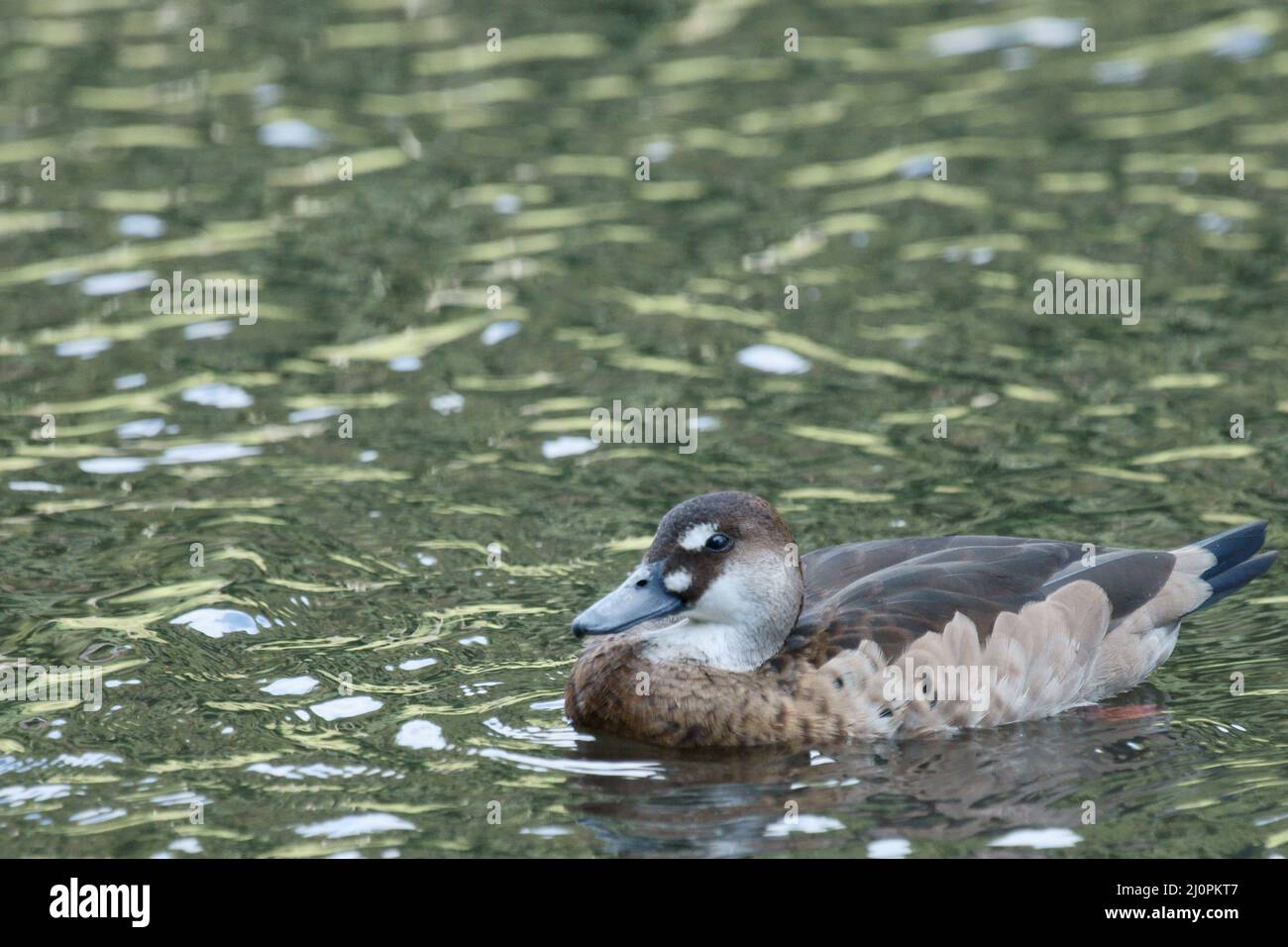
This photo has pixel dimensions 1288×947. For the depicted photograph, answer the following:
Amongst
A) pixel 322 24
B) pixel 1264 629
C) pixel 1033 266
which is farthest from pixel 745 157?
pixel 1264 629

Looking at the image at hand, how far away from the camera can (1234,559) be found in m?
11.2

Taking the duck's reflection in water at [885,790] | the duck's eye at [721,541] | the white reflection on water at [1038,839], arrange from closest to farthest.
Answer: the white reflection on water at [1038,839] < the duck's reflection in water at [885,790] < the duck's eye at [721,541]

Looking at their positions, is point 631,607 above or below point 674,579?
below

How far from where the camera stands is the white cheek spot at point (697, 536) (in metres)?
10.2

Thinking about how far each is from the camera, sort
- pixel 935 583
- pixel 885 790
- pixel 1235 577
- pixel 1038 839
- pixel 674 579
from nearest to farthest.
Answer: pixel 1038 839 < pixel 885 790 < pixel 674 579 < pixel 935 583 < pixel 1235 577

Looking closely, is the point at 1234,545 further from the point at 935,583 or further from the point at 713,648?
the point at 713,648

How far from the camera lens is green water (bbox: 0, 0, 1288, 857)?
31.5 feet

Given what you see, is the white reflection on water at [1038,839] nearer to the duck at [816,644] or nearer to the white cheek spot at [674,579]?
the duck at [816,644]

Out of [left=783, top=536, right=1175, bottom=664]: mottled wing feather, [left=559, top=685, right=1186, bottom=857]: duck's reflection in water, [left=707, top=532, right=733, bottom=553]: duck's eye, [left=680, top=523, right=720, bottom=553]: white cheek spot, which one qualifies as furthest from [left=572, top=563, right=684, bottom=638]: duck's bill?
[left=783, top=536, right=1175, bottom=664]: mottled wing feather

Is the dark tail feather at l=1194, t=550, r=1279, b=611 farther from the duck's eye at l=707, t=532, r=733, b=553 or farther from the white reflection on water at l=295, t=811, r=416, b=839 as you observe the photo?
the white reflection on water at l=295, t=811, r=416, b=839

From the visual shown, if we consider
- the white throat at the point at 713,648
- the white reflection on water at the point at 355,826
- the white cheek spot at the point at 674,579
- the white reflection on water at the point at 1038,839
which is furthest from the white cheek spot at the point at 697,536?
the white reflection on water at the point at 1038,839

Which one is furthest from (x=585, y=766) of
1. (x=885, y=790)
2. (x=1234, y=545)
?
(x=1234, y=545)

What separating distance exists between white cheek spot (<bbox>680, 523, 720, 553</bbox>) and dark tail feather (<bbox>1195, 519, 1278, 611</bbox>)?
276cm

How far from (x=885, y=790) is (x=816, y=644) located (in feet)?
3.33
